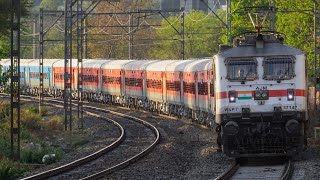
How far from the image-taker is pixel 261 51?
75.3ft

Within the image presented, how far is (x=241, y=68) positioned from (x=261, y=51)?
2.30 ft

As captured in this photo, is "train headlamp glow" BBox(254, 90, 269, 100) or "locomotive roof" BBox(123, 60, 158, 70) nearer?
"train headlamp glow" BBox(254, 90, 269, 100)

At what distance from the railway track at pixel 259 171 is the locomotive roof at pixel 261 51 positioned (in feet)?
9.08

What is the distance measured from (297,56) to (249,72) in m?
1.29

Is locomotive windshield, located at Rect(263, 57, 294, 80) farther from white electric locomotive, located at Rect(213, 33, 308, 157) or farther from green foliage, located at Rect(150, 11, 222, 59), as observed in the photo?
green foliage, located at Rect(150, 11, 222, 59)

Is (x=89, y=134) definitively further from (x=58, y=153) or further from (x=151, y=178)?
(x=151, y=178)

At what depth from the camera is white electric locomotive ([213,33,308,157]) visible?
22531 millimetres

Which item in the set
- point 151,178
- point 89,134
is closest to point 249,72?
point 151,178

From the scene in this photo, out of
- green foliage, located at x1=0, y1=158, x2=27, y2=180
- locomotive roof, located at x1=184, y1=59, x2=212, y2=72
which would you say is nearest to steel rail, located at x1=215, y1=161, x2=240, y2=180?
green foliage, located at x1=0, y1=158, x2=27, y2=180

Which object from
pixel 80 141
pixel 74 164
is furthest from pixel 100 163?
pixel 80 141

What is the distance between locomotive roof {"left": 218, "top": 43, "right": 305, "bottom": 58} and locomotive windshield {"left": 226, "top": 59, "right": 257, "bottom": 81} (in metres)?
0.16

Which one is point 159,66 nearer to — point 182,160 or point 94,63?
point 94,63

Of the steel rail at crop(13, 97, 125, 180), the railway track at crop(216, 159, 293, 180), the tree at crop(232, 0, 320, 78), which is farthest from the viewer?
the tree at crop(232, 0, 320, 78)

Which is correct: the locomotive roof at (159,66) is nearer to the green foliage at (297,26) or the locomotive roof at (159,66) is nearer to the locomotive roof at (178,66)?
the locomotive roof at (178,66)
